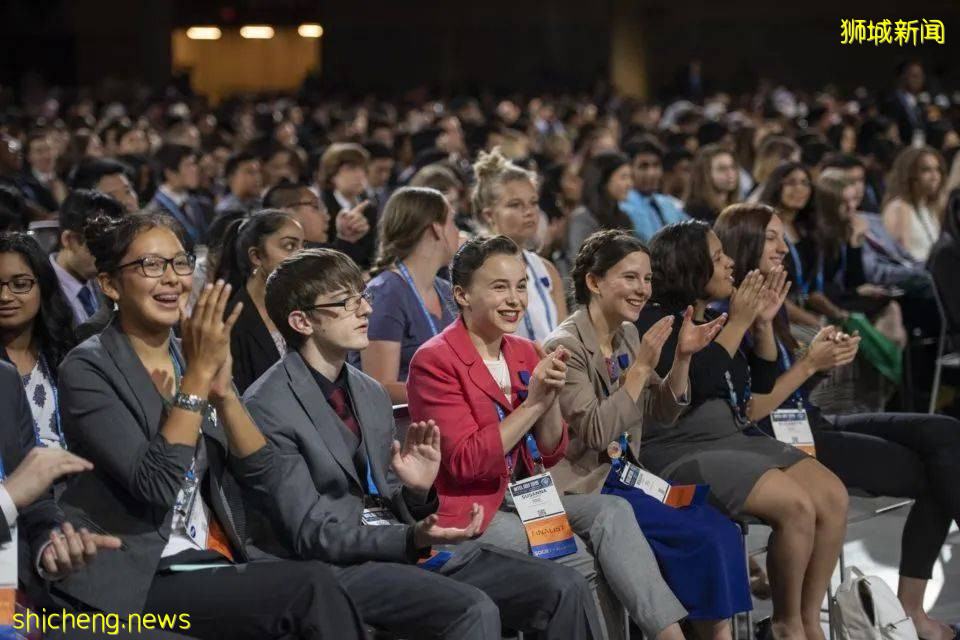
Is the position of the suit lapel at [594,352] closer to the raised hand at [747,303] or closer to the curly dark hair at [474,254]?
the curly dark hair at [474,254]

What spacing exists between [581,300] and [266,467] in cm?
140

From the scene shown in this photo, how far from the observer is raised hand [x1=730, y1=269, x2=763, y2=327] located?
4.26 m

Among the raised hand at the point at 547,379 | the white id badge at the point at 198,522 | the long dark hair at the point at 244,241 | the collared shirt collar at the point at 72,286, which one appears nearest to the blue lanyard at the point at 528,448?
the raised hand at the point at 547,379

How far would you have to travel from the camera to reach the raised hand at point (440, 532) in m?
3.02

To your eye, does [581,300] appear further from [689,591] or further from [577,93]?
[577,93]

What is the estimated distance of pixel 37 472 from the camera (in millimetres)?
2643

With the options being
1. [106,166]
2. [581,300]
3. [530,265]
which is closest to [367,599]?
[581,300]

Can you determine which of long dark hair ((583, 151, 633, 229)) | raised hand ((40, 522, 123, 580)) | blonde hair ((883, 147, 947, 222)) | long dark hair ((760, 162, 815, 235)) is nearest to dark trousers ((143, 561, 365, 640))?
raised hand ((40, 522, 123, 580))

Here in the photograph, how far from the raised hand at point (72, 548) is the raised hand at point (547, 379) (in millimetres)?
1177

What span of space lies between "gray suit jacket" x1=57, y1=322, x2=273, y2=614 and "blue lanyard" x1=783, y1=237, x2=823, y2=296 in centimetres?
392

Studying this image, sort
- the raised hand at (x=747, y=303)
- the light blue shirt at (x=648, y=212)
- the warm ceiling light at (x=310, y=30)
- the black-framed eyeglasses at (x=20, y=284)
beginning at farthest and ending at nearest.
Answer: the warm ceiling light at (x=310, y=30)
the light blue shirt at (x=648, y=212)
the raised hand at (x=747, y=303)
the black-framed eyeglasses at (x=20, y=284)

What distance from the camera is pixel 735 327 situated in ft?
14.1

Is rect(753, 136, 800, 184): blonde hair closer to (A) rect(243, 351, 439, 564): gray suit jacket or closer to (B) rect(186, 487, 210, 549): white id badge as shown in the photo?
(A) rect(243, 351, 439, 564): gray suit jacket

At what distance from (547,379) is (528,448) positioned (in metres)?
0.36
